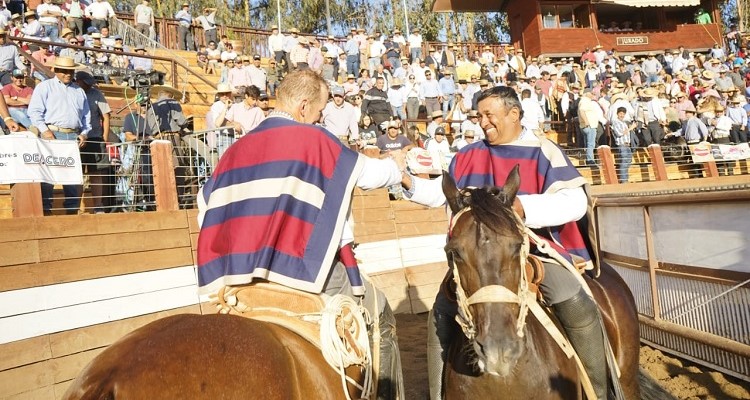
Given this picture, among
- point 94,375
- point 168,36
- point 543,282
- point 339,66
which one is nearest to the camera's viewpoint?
point 94,375

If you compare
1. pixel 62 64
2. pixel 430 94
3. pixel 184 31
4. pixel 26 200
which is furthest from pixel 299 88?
pixel 184 31

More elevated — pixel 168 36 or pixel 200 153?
pixel 168 36

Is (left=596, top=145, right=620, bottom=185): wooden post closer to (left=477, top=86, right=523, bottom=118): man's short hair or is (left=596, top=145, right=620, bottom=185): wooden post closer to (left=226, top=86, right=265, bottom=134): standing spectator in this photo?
(left=226, top=86, right=265, bottom=134): standing spectator

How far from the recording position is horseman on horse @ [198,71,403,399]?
2.73m

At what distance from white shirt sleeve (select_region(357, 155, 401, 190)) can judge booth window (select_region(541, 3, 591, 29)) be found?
30.2 metres

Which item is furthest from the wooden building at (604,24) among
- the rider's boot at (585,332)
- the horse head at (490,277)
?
the horse head at (490,277)

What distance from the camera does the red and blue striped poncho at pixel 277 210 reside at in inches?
107

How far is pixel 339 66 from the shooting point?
63.6 feet

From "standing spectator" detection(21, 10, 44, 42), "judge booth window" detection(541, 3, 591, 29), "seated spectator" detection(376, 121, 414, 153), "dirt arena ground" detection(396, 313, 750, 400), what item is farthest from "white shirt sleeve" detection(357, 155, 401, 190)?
"judge booth window" detection(541, 3, 591, 29)

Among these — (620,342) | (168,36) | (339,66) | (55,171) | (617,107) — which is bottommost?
(620,342)

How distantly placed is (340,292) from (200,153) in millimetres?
6603

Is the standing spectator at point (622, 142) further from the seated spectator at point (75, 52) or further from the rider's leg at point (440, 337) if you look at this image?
the seated spectator at point (75, 52)

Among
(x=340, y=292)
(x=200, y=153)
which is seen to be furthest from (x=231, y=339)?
(x=200, y=153)

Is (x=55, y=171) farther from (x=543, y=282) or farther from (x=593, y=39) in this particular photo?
(x=593, y=39)
